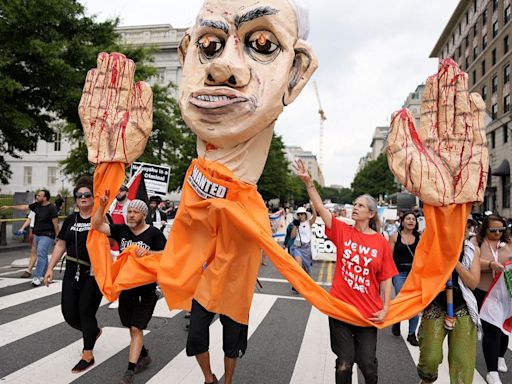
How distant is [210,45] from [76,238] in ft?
7.89

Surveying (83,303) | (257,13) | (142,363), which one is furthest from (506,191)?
(83,303)

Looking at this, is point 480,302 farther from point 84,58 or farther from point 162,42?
point 162,42

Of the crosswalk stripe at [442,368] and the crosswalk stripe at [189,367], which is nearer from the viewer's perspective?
the crosswalk stripe at [189,367]

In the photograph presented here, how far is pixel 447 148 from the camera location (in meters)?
2.92

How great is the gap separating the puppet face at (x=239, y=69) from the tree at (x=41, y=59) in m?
9.90

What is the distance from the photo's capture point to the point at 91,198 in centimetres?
437

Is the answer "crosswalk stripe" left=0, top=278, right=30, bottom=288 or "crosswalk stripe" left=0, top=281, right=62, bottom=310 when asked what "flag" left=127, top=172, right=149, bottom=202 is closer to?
"crosswalk stripe" left=0, top=281, right=62, bottom=310

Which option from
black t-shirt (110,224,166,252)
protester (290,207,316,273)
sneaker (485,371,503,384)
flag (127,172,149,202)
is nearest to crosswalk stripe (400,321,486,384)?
sneaker (485,371,503,384)

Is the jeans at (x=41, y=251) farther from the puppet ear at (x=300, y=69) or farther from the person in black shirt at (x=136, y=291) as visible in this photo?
the puppet ear at (x=300, y=69)

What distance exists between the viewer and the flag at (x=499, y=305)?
404cm

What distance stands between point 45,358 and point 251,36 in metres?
3.76

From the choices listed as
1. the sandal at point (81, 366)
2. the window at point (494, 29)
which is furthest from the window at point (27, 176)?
the sandal at point (81, 366)

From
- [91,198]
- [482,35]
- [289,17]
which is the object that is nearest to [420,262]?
[289,17]

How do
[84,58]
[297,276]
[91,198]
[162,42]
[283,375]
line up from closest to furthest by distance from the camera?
[297,276], [283,375], [91,198], [84,58], [162,42]
